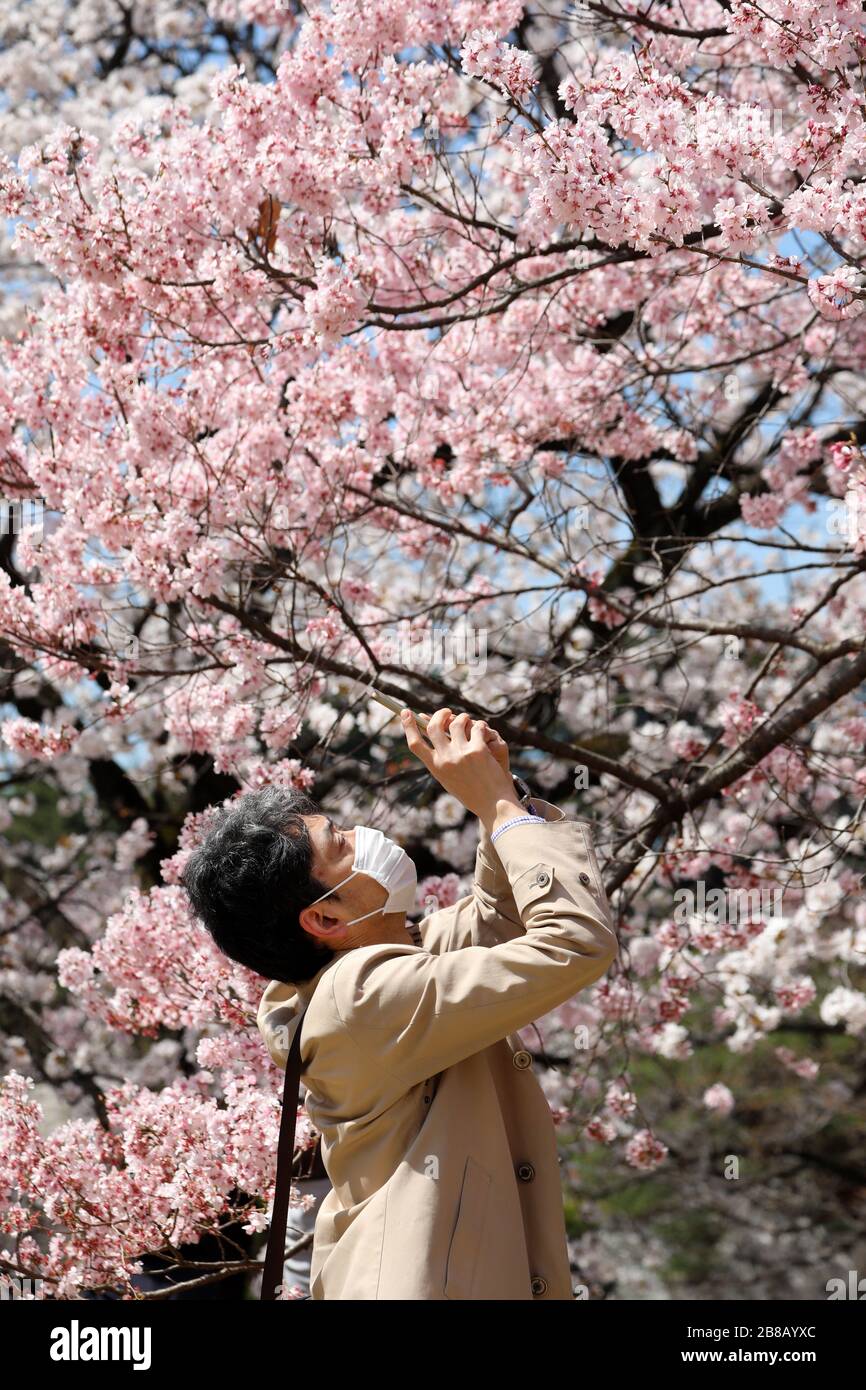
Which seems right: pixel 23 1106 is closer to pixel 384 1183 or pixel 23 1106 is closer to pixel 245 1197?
pixel 245 1197

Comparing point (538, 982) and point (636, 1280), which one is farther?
point (636, 1280)

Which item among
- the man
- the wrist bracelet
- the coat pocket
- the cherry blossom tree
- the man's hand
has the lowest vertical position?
the coat pocket

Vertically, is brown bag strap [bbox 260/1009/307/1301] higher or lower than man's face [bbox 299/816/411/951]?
lower

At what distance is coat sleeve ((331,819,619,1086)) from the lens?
1.77 m

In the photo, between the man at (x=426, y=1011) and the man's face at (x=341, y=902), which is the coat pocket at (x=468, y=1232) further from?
the man's face at (x=341, y=902)

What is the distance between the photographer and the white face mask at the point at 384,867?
2035mm

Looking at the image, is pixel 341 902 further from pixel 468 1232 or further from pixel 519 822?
pixel 468 1232

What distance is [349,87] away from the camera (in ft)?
12.2

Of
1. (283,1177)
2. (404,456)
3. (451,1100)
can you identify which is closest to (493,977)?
(451,1100)

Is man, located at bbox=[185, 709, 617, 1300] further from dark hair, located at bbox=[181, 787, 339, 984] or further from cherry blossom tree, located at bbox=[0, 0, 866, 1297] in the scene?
cherry blossom tree, located at bbox=[0, 0, 866, 1297]

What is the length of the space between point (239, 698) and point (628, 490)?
2354 millimetres

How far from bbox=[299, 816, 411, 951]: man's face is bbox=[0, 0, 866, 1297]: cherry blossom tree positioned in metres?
0.87

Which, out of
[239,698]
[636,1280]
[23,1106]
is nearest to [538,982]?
[23,1106]

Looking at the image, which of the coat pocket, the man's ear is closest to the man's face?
the man's ear
